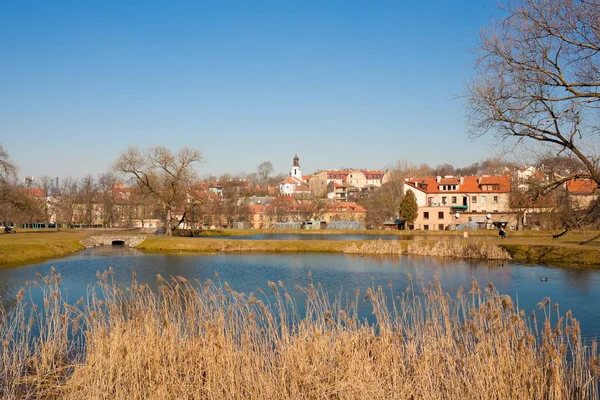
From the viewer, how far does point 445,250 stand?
126ft

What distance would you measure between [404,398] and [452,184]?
69.5m

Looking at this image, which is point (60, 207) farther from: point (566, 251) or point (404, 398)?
point (404, 398)

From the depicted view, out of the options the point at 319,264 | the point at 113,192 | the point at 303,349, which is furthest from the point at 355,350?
the point at 113,192

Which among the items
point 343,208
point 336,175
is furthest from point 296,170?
point 343,208

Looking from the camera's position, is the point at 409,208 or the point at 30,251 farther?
the point at 409,208

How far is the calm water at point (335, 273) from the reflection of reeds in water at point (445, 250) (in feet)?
7.33

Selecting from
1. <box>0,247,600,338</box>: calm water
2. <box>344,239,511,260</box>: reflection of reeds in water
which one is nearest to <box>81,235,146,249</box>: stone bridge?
<box>0,247,600,338</box>: calm water

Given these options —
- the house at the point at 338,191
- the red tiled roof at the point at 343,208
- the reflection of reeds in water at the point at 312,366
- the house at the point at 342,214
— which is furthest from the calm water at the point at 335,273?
the house at the point at 338,191

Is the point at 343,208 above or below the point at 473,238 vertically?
above

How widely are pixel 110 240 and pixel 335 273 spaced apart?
3270cm

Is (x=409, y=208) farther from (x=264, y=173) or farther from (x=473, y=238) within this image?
(x=264, y=173)

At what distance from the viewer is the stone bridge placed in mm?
52625

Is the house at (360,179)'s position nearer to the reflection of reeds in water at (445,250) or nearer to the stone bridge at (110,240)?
the stone bridge at (110,240)

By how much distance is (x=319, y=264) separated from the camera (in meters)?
35.3
